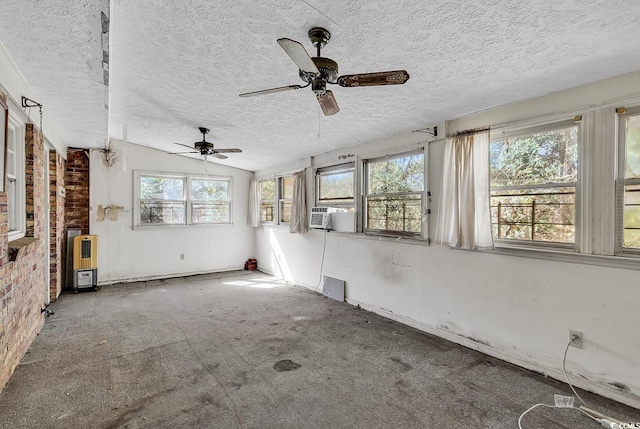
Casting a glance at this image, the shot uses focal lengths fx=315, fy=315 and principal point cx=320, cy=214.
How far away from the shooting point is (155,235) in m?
6.11

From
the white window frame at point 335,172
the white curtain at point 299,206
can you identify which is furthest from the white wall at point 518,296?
the white curtain at point 299,206

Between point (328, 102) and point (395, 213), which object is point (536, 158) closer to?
point (395, 213)

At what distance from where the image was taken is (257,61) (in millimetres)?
2492

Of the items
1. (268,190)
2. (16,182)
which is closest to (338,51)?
(16,182)

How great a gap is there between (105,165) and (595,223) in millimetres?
6809

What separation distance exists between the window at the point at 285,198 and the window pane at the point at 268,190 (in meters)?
0.22

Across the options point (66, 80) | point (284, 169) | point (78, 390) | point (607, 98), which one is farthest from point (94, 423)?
point (284, 169)

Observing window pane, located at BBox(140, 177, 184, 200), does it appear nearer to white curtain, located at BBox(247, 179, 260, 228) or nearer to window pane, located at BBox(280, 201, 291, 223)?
white curtain, located at BBox(247, 179, 260, 228)

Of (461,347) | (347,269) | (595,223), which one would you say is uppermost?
(595,223)

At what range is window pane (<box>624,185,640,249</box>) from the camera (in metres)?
2.21

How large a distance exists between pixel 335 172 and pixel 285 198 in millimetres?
1591

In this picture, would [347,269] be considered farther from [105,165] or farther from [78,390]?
[105,165]

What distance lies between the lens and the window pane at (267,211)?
6.59m

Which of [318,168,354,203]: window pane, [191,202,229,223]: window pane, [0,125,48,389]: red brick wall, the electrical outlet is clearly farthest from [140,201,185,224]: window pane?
the electrical outlet
